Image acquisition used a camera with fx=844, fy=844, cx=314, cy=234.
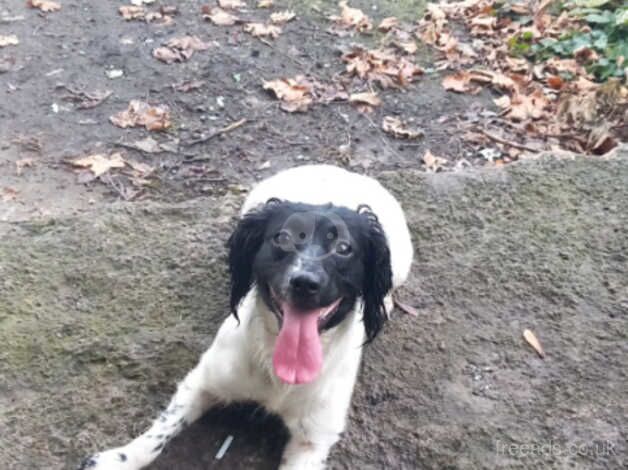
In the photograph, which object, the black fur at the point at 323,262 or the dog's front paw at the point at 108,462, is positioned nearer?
the black fur at the point at 323,262

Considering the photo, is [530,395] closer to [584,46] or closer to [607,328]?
[607,328]

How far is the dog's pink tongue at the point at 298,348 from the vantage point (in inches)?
106

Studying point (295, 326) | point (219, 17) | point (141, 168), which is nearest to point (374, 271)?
point (295, 326)

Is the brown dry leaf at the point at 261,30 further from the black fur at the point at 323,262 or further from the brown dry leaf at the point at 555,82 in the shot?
the black fur at the point at 323,262

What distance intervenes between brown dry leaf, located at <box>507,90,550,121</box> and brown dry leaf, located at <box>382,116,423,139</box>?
79 cm

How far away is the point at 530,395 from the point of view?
139 inches

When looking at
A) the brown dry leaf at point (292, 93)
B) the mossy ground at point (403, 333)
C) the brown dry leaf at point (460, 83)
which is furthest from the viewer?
the brown dry leaf at point (460, 83)

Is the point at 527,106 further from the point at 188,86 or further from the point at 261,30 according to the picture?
the point at 188,86

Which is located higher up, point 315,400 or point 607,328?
point 315,400

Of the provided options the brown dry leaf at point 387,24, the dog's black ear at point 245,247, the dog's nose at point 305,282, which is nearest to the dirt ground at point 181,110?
the brown dry leaf at point 387,24

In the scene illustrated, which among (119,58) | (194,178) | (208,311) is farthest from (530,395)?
(119,58)

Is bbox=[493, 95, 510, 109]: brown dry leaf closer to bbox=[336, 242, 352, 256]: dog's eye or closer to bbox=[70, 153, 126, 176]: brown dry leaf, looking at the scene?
bbox=[70, 153, 126, 176]: brown dry leaf

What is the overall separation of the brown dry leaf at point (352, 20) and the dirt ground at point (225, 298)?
69.1 inches

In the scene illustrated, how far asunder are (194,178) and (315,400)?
8.25 ft
